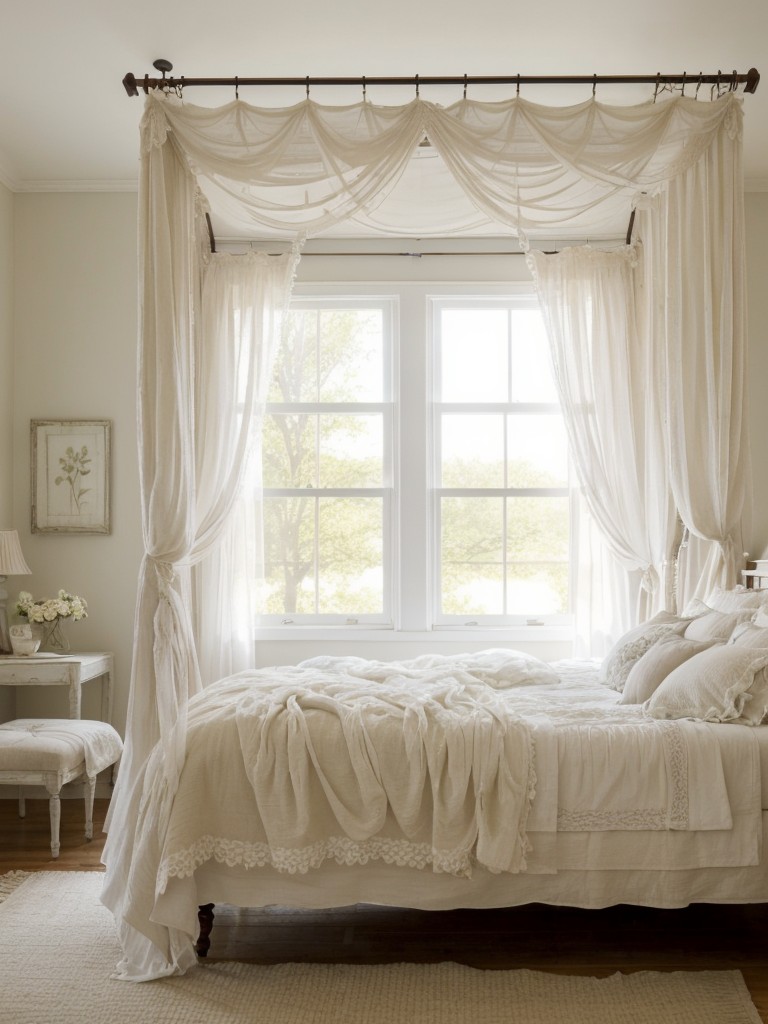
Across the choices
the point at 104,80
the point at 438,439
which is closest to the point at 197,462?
the point at 438,439

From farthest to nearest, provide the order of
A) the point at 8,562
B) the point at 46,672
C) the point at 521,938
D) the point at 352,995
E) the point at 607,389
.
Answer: the point at 607,389 → the point at 8,562 → the point at 46,672 → the point at 521,938 → the point at 352,995

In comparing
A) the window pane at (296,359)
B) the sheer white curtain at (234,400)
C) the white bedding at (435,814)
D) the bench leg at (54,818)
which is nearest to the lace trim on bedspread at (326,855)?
the white bedding at (435,814)

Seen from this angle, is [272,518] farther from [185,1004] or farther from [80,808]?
[185,1004]

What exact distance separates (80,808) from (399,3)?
13.3 ft

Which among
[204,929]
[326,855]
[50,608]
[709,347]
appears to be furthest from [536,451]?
[204,929]

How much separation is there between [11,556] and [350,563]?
1.87m

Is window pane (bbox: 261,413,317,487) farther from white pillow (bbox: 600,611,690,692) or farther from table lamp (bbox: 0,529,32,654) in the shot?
white pillow (bbox: 600,611,690,692)

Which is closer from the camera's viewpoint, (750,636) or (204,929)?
(204,929)

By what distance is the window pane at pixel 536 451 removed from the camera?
557 cm

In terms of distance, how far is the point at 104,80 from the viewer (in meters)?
4.21

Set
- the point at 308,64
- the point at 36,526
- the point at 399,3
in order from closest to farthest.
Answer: the point at 399,3 → the point at 308,64 → the point at 36,526

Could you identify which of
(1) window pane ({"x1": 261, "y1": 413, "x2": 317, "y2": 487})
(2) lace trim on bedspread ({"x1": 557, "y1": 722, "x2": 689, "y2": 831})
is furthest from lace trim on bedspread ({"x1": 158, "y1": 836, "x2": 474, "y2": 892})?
(1) window pane ({"x1": 261, "y1": 413, "x2": 317, "y2": 487})

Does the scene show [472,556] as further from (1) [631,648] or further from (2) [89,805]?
(2) [89,805]

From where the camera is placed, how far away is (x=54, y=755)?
13.3 ft
